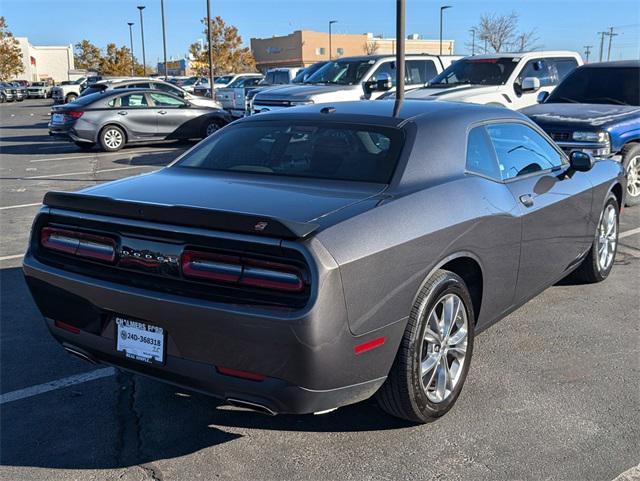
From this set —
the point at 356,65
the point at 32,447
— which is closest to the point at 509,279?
the point at 32,447

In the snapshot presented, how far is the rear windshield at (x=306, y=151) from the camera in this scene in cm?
372

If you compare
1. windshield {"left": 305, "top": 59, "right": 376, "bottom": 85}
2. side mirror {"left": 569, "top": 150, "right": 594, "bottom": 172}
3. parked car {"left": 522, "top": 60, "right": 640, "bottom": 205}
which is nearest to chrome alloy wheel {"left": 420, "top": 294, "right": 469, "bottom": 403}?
side mirror {"left": 569, "top": 150, "right": 594, "bottom": 172}

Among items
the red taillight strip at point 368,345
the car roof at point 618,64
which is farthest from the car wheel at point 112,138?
the red taillight strip at point 368,345

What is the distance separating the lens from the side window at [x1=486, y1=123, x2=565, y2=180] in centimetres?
433

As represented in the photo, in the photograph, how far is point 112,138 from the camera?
55.3 ft

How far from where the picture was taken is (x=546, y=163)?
486 cm

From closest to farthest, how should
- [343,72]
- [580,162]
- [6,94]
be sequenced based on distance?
[580,162], [343,72], [6,94]

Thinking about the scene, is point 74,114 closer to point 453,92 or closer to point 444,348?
point 453,92

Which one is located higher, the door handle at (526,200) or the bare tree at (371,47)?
the bare tree at (371,47)

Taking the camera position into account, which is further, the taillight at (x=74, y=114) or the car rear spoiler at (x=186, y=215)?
the taillight at (x=74, y=114)

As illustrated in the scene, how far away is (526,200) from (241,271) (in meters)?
2.17

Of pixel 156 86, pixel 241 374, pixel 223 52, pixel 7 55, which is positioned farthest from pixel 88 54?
pixel 241 374

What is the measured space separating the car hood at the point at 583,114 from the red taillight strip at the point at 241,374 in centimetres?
672

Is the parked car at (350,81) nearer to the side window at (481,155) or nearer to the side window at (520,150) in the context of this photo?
the side window at (520,150)
